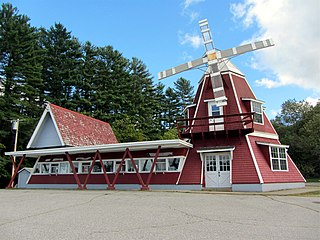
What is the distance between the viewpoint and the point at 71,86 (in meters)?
34.8

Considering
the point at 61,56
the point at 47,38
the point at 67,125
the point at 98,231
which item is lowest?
the point at 98,231

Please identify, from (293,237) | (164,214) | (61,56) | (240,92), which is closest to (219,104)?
(240,92)

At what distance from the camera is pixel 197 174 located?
1656 cm

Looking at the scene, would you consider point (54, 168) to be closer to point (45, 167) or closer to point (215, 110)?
point (45, 167)

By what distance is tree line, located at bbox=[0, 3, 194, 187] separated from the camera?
27.0 metres

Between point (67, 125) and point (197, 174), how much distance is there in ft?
34.9

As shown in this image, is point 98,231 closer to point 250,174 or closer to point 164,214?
point 164,214

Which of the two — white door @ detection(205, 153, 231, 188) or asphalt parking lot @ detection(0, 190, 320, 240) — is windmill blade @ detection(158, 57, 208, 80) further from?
asphalt parking lot @ detection(0, 190, 320, 240)

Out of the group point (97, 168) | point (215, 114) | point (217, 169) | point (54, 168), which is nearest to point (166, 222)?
point (217, 169)

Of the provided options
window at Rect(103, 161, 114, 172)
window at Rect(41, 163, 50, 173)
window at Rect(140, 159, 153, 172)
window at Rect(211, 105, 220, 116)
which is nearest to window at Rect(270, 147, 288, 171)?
window at Rect(211, 105, 220, 116)

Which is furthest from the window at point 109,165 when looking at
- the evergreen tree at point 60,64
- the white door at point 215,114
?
the evergreen tree at point 60,64

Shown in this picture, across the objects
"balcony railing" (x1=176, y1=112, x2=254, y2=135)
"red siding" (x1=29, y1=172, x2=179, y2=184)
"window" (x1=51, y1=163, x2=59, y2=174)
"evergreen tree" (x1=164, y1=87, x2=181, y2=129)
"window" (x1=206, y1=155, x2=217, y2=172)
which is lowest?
"red siding" (x1=29, y1=172, x2=179, y2=184)

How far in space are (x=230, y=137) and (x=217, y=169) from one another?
205cm

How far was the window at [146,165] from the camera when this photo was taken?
1799 cm
